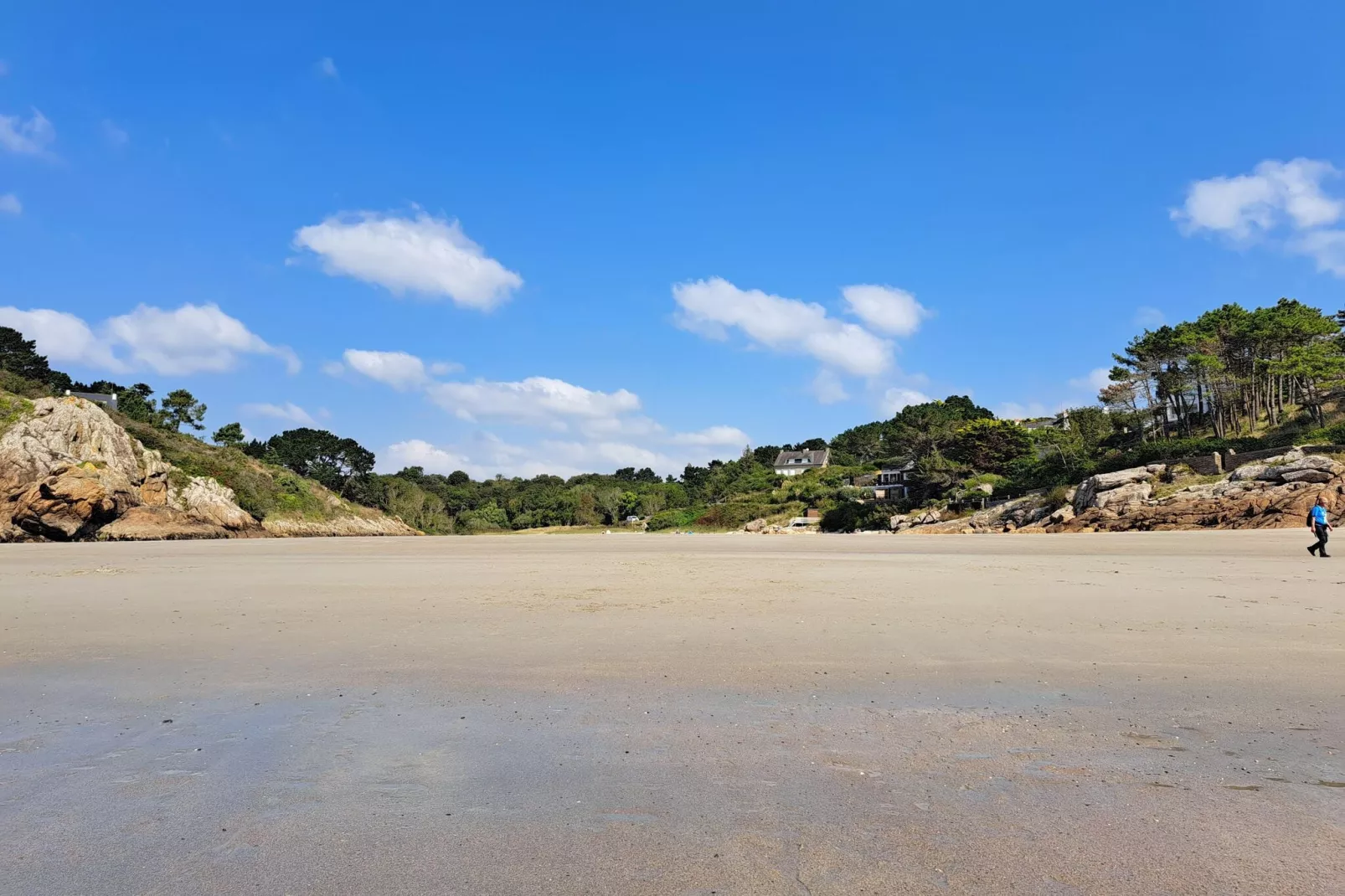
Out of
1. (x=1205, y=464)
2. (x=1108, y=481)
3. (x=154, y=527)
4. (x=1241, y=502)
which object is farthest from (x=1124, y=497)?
(x=154, y=527)

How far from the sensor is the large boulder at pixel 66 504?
1439 inches

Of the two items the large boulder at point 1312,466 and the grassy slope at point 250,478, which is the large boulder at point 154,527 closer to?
the grassy slope at point 250,478

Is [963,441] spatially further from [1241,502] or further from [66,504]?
[66,504]

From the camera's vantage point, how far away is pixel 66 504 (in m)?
37.2

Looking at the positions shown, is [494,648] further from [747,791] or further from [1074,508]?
[1074,508]

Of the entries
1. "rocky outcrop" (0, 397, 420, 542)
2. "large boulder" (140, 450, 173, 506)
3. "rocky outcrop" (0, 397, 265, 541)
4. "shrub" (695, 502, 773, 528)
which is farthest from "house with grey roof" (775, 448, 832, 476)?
"large boulder" (140, 450, 173, 506)

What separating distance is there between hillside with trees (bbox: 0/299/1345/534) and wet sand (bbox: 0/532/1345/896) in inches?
1621

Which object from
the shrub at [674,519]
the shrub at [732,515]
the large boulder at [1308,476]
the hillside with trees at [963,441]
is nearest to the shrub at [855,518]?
the hillside with trees at [963,441]

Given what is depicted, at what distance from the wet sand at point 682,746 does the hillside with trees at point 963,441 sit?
1621 inches

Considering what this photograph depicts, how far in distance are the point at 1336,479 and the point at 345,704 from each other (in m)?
36.7

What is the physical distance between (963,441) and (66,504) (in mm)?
65416

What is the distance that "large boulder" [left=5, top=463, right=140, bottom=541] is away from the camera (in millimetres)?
36562

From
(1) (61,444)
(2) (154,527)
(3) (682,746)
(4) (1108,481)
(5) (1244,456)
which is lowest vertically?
(3) (682,746)

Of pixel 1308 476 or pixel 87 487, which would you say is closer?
pixel 1308 476
